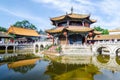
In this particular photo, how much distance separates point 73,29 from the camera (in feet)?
127

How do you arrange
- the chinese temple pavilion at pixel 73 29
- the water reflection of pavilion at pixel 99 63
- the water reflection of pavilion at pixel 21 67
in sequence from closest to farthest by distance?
the water reflection of pavilion at pixel 21 67 < the water reflection of pavilion at pixel 99 63 < the chinese temple pavilion at pixel 73 29

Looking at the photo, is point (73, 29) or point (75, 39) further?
point (75, 39)

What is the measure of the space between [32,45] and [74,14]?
2111cm

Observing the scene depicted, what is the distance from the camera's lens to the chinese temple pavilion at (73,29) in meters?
38.1

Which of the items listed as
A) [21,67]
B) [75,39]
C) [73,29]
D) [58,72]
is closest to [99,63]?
[58,72]

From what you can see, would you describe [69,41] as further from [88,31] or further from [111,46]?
[111,46]

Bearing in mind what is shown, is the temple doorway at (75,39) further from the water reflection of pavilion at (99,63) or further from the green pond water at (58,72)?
the green pond water at (58,72)

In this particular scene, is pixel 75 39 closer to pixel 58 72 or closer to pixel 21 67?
pixel 21 67

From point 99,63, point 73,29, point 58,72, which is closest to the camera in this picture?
point 58,72

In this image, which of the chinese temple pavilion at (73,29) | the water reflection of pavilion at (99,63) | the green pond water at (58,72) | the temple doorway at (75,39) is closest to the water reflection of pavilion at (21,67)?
the green pond water at (58,72)

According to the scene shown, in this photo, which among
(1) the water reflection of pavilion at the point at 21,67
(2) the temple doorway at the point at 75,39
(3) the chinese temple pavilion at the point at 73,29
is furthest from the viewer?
(2) the temple doorway at the point at 75,39

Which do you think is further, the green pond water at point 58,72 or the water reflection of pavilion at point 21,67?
the water reflection of pavilion at point 21,67

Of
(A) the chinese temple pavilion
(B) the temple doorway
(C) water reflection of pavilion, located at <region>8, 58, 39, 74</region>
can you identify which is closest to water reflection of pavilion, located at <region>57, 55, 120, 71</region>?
(C) water reflection of pavilion, located at <region>8, 58, 39, 74</region>

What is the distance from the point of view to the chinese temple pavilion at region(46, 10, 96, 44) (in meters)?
38.1
